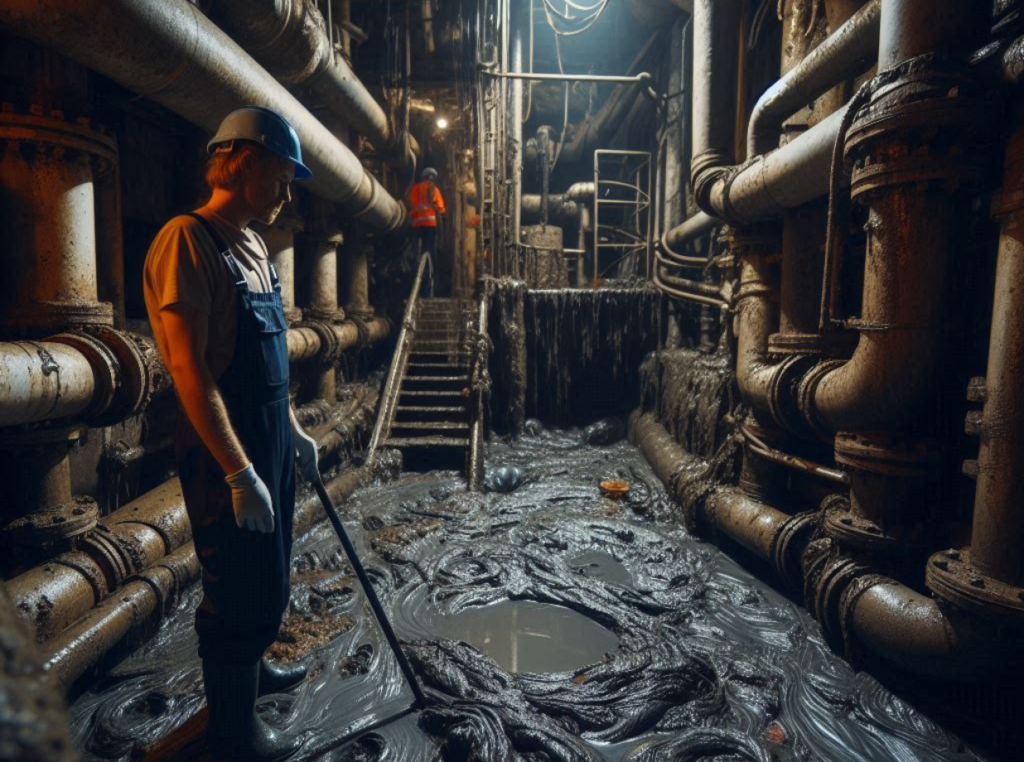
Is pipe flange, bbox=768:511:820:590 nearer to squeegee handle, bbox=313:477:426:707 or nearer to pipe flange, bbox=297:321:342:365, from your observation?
squeegee handle, bbox=313:477:426:707

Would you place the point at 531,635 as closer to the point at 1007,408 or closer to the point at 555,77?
the point at 1007,408

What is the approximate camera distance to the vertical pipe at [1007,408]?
2.35 m

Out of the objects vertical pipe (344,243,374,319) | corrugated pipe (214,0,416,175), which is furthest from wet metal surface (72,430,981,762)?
vertical pipe (344,243,374,319)

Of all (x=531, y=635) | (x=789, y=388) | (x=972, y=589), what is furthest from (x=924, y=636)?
(x=531, y=635)

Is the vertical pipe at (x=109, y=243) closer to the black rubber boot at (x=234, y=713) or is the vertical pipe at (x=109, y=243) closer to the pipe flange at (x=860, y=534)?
the black rubber boot at (x=234, y=713)

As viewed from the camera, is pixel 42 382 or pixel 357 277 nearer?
pixel 42 382

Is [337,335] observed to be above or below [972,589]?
above

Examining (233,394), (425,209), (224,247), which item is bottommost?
(233,394)

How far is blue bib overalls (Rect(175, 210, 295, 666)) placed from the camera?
199 centimetres

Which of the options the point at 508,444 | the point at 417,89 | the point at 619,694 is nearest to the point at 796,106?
the point at 619,694

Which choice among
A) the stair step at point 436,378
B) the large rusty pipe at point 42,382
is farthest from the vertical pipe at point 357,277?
the large rusty pipe at point 42,382

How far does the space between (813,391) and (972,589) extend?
134 centimetres

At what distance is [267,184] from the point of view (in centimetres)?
211

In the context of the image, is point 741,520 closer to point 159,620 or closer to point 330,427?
point 159,620
